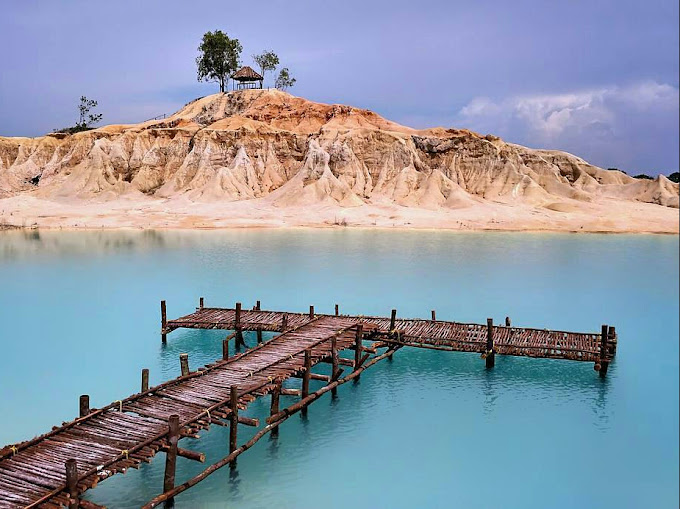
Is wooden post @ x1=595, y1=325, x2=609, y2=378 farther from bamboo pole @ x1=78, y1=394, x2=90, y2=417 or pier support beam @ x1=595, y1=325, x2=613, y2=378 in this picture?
bamboo pole @ x1=78, y1=394, x2=90, y2=417

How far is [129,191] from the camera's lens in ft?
205

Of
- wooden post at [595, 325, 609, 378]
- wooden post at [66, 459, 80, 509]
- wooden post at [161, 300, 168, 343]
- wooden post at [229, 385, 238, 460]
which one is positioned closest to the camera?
wooden post at [66, 459, 80, 509]

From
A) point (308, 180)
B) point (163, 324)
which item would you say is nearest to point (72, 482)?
point (163, 324)

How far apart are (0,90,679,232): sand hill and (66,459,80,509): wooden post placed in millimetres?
43206

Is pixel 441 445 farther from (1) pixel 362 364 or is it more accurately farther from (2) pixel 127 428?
(2) pixel 127 428

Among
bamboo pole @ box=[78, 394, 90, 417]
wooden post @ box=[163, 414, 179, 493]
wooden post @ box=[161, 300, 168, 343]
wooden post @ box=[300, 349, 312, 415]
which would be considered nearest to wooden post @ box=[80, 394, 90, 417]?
bamboo pole @ box=[78, 394, 90, 417]

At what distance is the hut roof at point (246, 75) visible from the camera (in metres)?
84.0

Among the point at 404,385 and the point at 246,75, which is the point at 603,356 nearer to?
the point at 404,385

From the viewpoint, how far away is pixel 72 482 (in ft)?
29.2

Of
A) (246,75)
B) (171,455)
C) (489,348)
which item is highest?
(246,75)

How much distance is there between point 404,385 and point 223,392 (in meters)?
5.37

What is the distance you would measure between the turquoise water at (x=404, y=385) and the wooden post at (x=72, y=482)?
1.66 metres

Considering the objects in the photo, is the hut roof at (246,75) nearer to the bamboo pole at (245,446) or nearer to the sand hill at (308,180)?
the sand hill at (308,180)

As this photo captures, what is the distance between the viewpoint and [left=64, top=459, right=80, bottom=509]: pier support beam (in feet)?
29.0
